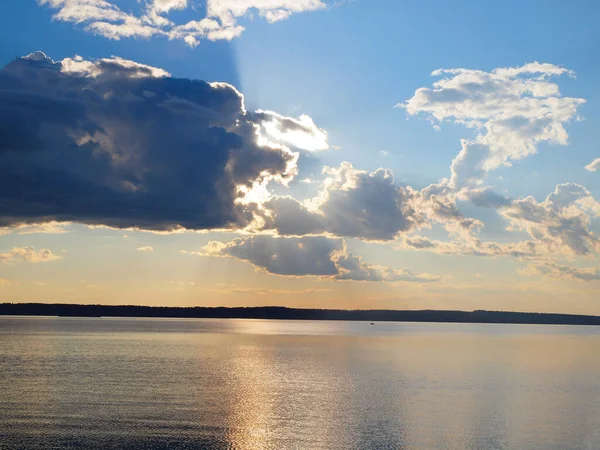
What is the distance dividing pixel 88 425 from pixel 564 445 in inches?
1446

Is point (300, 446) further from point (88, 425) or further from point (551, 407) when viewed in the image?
point (551, 407)

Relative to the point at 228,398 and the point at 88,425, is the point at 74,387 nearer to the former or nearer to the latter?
the point at 228,398

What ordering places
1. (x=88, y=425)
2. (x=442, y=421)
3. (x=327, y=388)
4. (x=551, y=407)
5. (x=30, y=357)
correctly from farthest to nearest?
(x=30, y=357)
(x=327, y=388)
(x=551, y=407)
(x=442, y=421)
(x=88, y=425)

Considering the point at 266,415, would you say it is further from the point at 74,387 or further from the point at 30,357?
the point at 30,357

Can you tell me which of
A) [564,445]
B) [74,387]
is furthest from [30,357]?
[564,445]

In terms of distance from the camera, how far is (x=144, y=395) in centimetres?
6975

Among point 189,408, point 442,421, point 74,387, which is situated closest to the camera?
point 442,421

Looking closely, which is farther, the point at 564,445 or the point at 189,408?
the point at 189,408

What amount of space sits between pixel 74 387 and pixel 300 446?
3769 cm

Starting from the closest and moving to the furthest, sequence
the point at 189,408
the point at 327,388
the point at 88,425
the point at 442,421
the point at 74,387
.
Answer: the point at 88,425 < the point at 442,421 < the point at 189,408 < the point at 74,387 < the point at 327,388

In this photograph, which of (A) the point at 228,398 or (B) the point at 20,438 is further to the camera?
(A) the point at 228,398

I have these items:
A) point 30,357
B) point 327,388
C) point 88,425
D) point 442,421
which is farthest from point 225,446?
point 30,357

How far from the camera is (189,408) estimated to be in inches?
2462

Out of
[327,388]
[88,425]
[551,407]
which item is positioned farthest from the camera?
→ [327,388]
